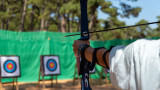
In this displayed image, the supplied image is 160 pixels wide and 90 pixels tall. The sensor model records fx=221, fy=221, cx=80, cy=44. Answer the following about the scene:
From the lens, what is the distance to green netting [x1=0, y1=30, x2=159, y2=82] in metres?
7.33

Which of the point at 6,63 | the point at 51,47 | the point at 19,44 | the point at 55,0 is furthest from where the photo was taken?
the point at 55,0

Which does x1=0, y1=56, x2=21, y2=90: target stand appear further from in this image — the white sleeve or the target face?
the white sleeve

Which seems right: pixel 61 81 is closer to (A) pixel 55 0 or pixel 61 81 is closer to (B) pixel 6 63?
(B) pixel 6 63

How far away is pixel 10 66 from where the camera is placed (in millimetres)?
6008

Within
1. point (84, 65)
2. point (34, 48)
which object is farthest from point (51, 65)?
point (84, 65)

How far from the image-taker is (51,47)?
8.12 m

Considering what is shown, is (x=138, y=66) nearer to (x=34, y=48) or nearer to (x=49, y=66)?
(x=49, y=66)

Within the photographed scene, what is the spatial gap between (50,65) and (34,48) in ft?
4.12

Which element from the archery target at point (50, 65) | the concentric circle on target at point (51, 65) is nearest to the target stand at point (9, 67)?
the archery target at point (50, 65)

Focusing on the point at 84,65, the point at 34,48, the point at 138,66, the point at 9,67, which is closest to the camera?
the point at 138,66

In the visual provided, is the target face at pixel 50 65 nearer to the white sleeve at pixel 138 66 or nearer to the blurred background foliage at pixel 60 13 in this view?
the blurred background foliage at pixel 60 13

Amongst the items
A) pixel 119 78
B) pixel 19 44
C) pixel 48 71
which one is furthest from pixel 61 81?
pixel 119 78

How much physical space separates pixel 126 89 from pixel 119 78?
0.05 meters

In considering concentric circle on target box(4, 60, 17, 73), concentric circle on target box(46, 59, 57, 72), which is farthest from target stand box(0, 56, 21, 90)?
concentric circle on target box(46, 59, 57, 72)
